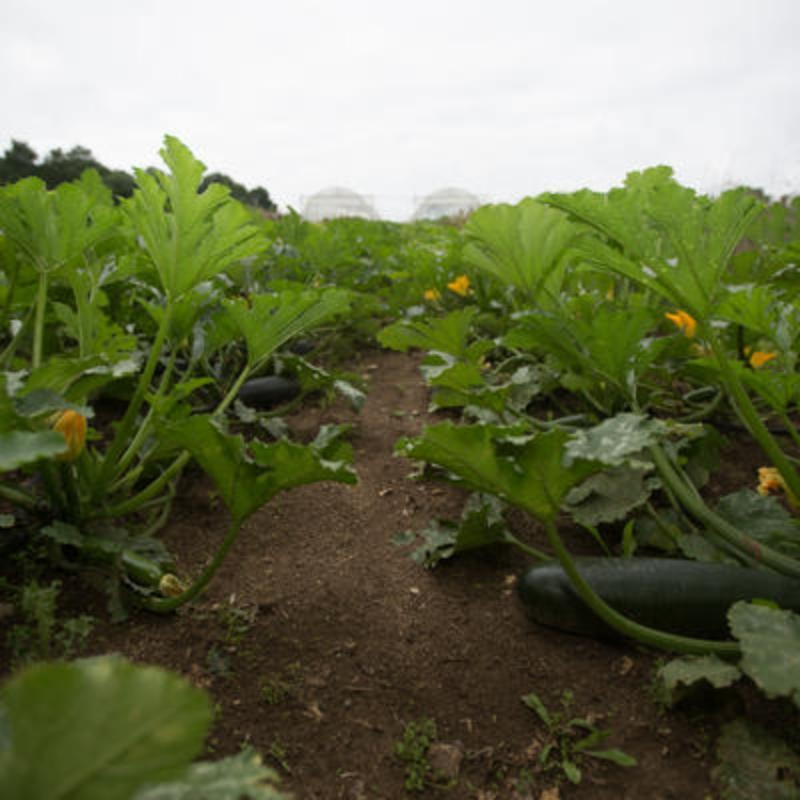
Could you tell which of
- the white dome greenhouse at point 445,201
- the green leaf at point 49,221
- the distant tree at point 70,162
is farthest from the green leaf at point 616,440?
the white dome greenhouse at point 445,201

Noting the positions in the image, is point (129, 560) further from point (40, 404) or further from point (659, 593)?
point (659, 593)

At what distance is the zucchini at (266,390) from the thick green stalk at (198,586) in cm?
128

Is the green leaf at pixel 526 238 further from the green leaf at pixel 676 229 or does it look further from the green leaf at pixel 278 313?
the green leaf at pixel 278 313

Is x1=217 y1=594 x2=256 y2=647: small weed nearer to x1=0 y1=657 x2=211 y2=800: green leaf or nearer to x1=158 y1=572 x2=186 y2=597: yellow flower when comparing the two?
x1=158 y1=572 x2=186 y2=597: yellow flower

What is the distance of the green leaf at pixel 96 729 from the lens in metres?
0.42

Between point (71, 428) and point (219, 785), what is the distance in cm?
89

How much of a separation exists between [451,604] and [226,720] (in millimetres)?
575

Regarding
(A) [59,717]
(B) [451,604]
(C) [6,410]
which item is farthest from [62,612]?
(A) [59,717]

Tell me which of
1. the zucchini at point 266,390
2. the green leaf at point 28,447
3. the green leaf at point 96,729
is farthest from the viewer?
the zucchini at point 266,390

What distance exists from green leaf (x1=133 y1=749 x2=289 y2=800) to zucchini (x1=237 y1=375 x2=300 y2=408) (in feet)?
6.62

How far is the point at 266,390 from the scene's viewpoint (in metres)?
2.54

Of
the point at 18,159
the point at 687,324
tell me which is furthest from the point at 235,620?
the point at 18,159

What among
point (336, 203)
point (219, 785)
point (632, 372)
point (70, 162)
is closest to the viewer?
point (219, 785)

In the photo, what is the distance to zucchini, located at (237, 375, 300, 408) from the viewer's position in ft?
8.30
